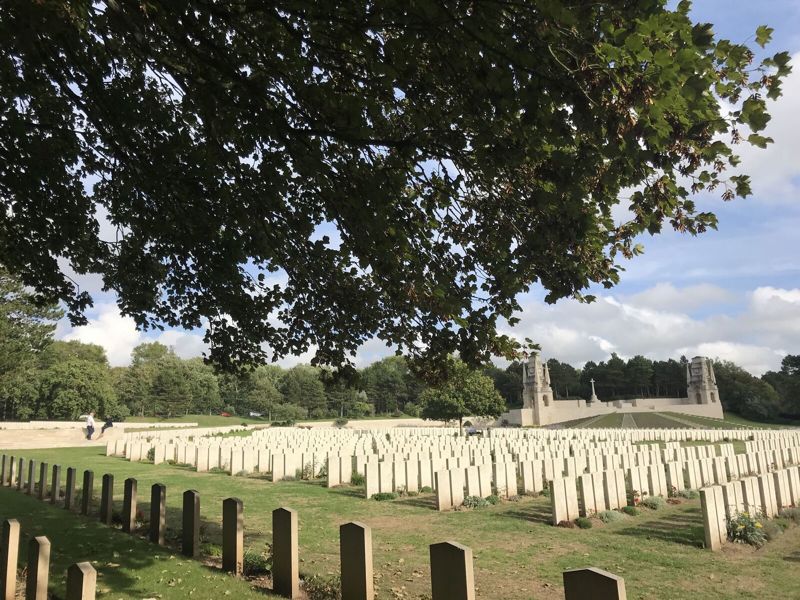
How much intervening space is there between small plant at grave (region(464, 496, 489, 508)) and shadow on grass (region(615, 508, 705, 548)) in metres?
2.90

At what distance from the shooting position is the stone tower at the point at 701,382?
67.6 meters

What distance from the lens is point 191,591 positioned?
5289mm

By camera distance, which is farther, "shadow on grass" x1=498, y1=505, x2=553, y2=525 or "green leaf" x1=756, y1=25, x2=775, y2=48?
"shadow on grass" x1=498, y1=505, x2=553, y2=525

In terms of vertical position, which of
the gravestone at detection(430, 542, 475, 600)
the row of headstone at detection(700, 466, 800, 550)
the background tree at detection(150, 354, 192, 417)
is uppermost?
the background tree at detection(150, 354, 192, 417)

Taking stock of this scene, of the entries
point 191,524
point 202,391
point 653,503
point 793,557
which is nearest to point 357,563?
point 191,524

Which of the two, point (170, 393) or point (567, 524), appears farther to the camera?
point (170, 393)

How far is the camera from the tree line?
32875 millimetres

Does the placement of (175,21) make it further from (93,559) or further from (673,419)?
(673,419)

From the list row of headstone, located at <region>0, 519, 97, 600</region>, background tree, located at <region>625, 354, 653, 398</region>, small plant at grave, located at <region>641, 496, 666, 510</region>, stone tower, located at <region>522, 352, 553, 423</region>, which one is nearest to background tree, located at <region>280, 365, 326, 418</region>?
stone tower, located at <region>522, 352, 553, 423</region>

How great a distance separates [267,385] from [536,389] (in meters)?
40.7

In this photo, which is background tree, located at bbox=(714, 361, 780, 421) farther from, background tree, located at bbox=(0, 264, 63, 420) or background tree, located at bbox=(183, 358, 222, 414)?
background tree, located at bbox=(0, 264, 63, 420)

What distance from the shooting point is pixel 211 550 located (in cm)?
685

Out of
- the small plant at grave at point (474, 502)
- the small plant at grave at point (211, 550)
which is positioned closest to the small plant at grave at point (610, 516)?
the small plant at grave at point (474, 502)

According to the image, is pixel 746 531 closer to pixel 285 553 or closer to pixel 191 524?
pixel 285 553
